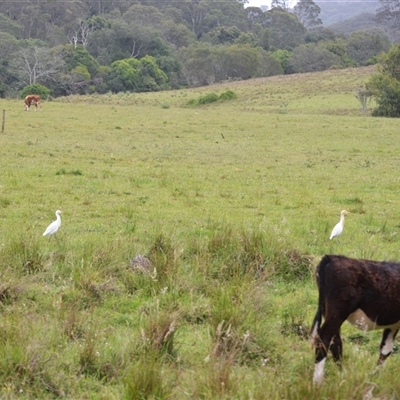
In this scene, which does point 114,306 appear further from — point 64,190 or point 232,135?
point 232,135

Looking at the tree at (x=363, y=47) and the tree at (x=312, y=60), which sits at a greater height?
the tree at (x=363, y=47)

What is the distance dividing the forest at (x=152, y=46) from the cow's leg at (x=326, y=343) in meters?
53.1

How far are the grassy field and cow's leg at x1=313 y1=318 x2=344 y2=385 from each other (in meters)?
0.11

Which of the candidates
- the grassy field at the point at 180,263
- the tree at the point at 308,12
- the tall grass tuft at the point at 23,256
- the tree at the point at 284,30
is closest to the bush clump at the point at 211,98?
the grassy field at the point at 180,263

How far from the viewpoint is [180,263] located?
845 cm

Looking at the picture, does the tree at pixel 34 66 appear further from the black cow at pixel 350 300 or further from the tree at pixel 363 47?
the black cow at pixel 350 300

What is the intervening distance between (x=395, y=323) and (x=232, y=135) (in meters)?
25.2

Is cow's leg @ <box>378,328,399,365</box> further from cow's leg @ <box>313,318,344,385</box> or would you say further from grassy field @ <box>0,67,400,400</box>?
cow's leg @ <box>313,318,344,385</box>

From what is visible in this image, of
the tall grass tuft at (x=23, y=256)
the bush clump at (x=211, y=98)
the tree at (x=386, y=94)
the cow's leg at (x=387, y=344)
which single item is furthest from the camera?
the bush clump at (x=211, y=98)

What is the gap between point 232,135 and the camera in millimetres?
30359

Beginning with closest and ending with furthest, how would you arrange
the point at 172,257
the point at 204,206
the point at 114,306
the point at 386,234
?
the point at 114,306, the point at 172,257, the point at 386,234, the point at 204,206

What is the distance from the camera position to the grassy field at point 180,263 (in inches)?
205

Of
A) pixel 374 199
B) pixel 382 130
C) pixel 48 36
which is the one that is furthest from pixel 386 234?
pixel 48 36

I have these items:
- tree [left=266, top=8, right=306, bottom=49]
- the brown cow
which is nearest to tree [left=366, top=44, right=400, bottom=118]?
the brown cow
